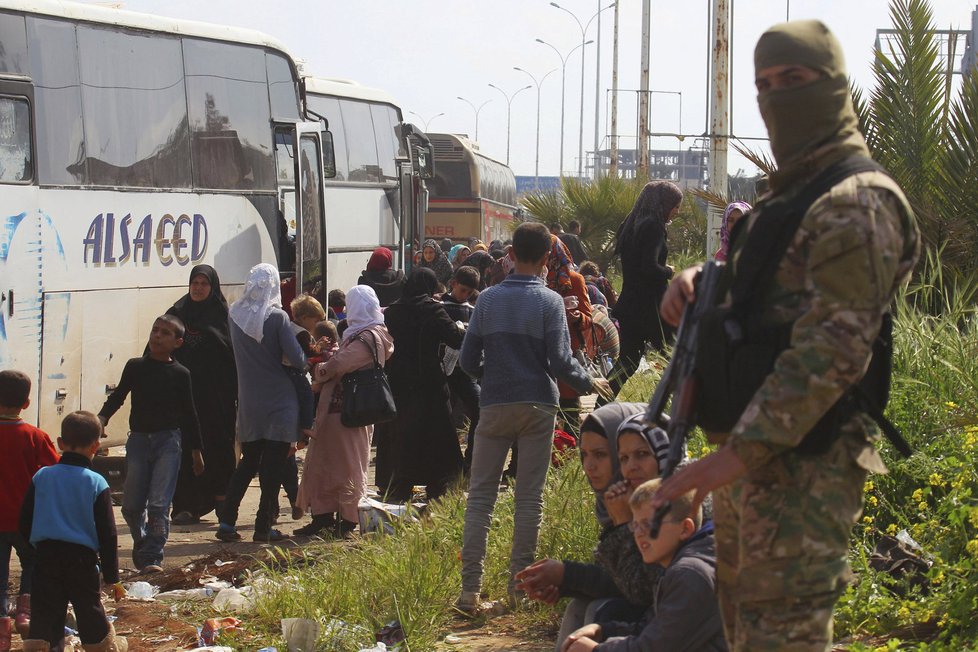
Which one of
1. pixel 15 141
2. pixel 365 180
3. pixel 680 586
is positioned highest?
pixel 365 180

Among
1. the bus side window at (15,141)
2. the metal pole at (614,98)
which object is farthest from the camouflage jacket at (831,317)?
the metal pole at (614,98)

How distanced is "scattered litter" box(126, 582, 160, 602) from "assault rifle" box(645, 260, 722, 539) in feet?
15.8

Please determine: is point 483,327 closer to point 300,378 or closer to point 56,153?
point 300,378

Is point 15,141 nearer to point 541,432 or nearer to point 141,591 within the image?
point 141,591

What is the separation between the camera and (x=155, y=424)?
816 centimetres

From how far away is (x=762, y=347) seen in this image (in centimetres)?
296

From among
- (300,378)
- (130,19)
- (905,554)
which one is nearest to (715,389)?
(905,554)

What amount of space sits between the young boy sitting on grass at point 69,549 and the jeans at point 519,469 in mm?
1761

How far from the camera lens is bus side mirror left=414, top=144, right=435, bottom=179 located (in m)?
20.5

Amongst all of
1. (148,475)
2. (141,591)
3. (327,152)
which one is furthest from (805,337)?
(327,152)

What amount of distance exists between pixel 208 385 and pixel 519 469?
3.71 meters

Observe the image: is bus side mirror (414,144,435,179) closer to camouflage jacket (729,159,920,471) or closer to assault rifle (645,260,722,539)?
assault rifle (645,260,722,539)

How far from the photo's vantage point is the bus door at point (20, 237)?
387 inches

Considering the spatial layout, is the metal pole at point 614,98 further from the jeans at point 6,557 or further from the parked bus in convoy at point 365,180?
the jeans at point 6,557
